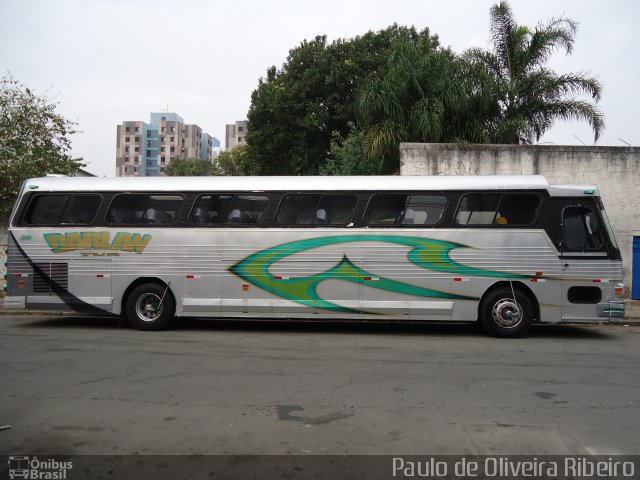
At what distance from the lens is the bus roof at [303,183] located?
10148 millimetres

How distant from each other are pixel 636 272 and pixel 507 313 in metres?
7.00

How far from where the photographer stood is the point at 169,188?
1070 cm

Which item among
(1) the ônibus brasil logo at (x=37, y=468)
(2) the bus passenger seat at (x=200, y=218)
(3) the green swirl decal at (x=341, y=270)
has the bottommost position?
(1) the ônibus brasil logo at (x=37, y=468)

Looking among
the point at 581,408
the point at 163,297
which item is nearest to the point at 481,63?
the point at 163,297

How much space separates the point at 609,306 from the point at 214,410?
760cm

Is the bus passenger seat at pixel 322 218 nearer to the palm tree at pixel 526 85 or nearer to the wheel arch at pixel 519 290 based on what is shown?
the wheel arch at pixel 519 290

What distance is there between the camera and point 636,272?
581 inches

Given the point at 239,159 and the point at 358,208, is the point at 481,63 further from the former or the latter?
the point at 239,159

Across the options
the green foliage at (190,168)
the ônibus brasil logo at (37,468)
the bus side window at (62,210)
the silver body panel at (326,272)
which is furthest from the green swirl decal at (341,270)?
the green foliage at (190,168)

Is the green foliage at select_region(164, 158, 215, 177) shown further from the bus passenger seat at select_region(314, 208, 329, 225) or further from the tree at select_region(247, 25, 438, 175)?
the bus passenger seat at select_region(314, 208, 329, 225)

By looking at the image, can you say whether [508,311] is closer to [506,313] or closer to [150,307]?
[506,313]

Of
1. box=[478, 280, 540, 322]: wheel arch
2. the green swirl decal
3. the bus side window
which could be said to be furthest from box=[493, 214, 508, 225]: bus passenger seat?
the bus side window

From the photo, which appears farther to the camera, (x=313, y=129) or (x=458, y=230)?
(x=313, y=129)

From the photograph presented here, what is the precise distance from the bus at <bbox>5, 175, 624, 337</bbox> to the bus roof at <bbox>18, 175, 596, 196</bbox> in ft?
0.09
